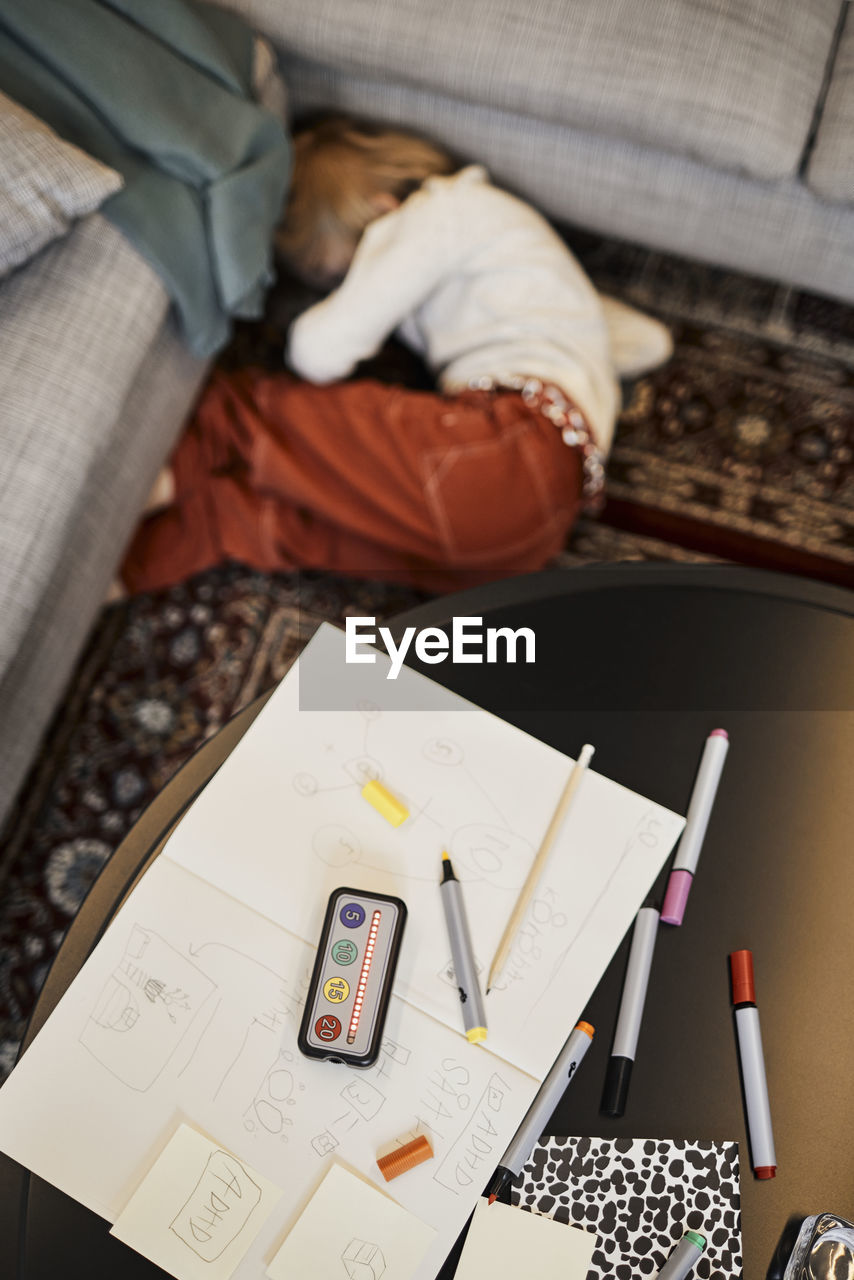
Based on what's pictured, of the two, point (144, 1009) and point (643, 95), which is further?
point (643, 95)

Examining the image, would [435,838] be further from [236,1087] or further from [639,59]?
[639,59]

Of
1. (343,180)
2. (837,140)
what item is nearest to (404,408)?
(343,180)

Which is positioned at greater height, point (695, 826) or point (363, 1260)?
point (695, 826)

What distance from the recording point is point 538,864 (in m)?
0.72

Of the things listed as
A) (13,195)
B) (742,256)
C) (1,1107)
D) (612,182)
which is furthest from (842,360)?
(1,1107)

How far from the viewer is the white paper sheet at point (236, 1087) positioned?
0.63 metres

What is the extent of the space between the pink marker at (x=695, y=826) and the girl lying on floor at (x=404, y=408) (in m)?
0.53

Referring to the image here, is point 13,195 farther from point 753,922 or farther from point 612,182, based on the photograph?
point 753,922

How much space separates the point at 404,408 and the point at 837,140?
63cm

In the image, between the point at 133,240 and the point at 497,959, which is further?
the point at 133,240

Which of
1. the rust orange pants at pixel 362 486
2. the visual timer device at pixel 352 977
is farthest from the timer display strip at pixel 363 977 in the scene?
the rust orange pants at pixel 362 486

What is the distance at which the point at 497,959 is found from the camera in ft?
2.26

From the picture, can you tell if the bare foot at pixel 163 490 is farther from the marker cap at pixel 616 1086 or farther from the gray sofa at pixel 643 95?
the marker cap at pixel 616 1086

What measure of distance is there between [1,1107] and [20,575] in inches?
20.9
